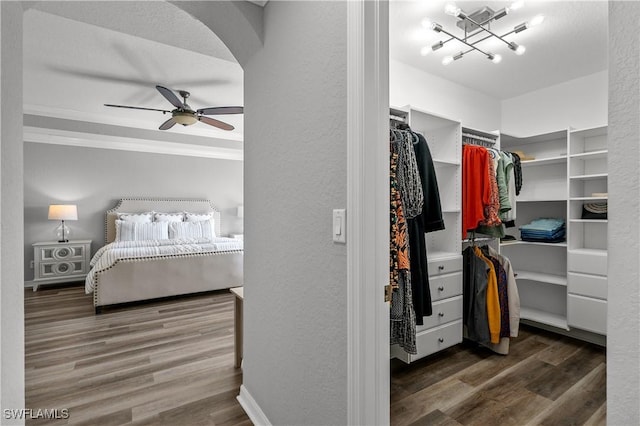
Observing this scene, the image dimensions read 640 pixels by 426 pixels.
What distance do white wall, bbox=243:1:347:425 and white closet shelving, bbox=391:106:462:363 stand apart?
1.09 meters

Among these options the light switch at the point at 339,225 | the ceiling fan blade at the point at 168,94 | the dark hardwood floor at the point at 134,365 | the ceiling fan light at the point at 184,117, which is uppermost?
the ceiling fan blade at the point at 168,94

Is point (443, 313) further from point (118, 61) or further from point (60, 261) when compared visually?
point (60, 261)

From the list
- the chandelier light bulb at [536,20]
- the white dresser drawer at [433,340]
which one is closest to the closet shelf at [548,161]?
the chandelier light bulb at [536,20]

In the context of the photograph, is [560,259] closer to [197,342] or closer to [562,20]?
[562,20]

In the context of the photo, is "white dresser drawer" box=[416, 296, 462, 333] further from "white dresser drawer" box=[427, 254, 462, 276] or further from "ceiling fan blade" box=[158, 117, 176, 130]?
"ceiling fan blade" box=[158, 117, 176, 130]

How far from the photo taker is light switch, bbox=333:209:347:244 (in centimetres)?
108

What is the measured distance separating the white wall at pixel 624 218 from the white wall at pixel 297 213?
713 millimetres

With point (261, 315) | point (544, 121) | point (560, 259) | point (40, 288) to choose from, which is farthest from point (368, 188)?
point (40, 288)

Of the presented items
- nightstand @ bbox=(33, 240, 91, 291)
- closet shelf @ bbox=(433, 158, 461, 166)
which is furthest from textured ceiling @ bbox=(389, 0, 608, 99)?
nightstand @ bbox=(33, 240, 91, 291)

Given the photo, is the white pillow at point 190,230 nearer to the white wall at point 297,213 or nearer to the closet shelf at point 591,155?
the white wall at point 297,213

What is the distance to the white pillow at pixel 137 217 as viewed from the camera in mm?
5312

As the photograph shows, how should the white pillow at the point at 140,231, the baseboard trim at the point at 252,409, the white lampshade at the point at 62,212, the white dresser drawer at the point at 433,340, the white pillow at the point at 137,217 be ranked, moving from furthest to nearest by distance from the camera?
the white pillow at the point at 137,217 < the white pillow at the point at 140,231 < the white lampshade at the point at 62,212 < the white dresser drawer at the point at 433,340 < the baseboard trim at the point at 252,409

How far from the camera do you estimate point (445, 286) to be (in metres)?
2.41

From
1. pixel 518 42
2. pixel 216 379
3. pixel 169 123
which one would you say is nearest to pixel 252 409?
pixel 216 379
